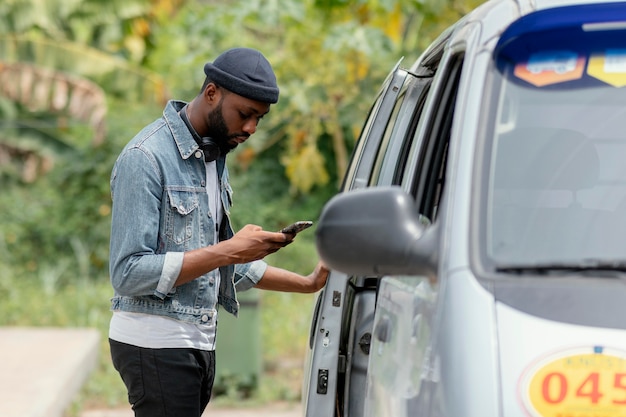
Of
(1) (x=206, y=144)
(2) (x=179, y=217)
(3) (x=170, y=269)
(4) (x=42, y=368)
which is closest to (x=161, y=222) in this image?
(2) (x=179, y=217)

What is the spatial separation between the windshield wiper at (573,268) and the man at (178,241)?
131 cm

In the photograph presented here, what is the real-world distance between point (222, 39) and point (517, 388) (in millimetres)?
12367

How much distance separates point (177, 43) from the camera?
22.1 m

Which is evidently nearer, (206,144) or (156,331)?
(156,331)

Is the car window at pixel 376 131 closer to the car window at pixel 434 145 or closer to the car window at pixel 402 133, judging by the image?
the car window at pixel 402 133

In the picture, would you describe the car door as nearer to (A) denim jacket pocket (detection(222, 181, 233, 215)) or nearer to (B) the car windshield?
(A) denim jacket pocket (detection(222, 181, 233, 215))

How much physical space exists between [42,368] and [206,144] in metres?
5.41

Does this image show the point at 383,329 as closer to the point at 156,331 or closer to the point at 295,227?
the point at 295,227

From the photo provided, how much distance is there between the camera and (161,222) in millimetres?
3840

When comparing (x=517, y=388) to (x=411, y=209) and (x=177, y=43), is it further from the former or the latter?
(x=177, y=43)

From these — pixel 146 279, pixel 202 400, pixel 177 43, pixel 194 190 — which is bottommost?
pixel 202 400

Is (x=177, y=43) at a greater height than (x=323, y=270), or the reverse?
(x=177, y=43)

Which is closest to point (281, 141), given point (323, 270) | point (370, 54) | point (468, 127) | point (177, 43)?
point (177, 43)

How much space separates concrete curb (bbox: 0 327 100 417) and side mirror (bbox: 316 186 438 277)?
4.79 meters
